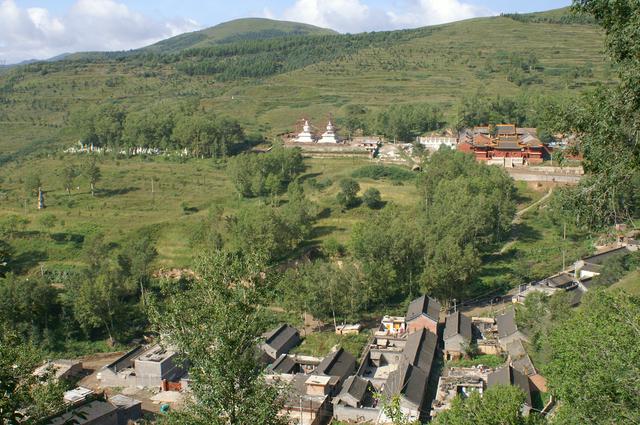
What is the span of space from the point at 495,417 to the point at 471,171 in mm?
25309

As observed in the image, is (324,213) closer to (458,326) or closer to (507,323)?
(458,326)

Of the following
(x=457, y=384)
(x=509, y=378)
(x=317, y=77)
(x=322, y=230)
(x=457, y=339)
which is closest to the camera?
(x=509, y=378)

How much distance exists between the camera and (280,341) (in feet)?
76.9

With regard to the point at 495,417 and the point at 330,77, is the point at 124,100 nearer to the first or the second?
the point at 330,77

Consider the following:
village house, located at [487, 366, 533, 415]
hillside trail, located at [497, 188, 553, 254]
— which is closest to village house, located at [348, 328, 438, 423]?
village house, located at [487, 366, 533, 415]

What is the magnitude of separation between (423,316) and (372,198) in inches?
486

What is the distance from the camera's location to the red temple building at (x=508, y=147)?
41.3m

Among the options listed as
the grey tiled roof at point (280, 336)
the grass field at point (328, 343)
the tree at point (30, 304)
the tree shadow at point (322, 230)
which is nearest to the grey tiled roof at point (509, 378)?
the grass field at point (328, 343)

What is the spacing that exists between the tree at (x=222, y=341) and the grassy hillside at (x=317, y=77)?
48265mm

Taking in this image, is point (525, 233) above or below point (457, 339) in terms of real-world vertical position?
above

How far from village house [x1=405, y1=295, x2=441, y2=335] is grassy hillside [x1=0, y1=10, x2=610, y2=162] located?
32310 mm

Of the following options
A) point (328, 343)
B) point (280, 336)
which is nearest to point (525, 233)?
point (328, 343)

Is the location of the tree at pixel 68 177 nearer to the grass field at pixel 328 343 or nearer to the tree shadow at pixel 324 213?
the tree shadow at pixel 324 213

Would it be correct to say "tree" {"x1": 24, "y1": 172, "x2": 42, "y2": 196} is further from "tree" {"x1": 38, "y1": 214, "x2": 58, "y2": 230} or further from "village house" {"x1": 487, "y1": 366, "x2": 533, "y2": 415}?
"village house" {"x1": 487, "y1": 366, "x2": 533, "y2": 415}
